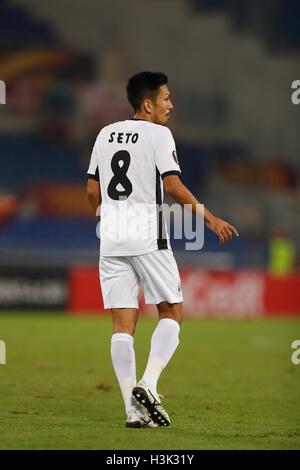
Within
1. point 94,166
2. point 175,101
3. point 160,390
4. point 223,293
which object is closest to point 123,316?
point 94,166

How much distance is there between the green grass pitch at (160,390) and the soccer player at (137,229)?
0.52 m

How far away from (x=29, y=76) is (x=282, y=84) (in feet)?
27.2

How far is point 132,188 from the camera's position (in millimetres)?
7117

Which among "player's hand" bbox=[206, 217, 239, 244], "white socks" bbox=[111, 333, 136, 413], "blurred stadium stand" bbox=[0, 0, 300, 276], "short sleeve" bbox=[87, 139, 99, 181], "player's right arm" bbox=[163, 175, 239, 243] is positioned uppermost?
"blurred stadium stand" bbox=[0, 0, 300, 276]

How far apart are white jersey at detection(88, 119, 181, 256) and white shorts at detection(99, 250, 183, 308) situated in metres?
0.06

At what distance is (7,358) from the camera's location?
39.7 ft

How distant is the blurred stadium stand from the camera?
29.7m

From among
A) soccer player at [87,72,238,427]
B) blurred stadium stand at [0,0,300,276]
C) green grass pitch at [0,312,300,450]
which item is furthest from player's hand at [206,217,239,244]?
blurred stadium stand at [0,0,300,276]

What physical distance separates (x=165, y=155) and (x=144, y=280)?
812 millimetres

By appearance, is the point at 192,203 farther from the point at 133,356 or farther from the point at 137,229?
the point at 133,356
